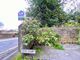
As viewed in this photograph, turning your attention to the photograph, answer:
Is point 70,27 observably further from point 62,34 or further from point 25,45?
point 25,45

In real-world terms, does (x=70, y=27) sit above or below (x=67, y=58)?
above

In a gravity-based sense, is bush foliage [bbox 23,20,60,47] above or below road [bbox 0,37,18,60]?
above

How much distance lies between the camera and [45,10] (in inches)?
976

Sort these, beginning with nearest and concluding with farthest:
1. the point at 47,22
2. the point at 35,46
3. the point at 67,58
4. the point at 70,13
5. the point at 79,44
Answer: the point at 67,58 < the point at 35,46 < the point at 79,44 < the point at 47,22 < the point at 70,13

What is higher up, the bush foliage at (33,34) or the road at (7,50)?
the bush foliage at (33,34)

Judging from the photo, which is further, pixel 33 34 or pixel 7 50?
pixel 7 50

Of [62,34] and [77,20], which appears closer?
[62,34]

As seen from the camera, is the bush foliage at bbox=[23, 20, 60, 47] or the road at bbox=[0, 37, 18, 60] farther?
the road at bbox=[0, 37, 18, 60]

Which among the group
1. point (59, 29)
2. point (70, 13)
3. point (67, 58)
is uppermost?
point (70, 13)

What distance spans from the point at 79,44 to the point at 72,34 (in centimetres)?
124

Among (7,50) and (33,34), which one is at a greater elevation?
(33,34)

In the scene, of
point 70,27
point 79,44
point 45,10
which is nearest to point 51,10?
point 45,10

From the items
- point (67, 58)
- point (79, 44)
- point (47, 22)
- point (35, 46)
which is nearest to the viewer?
point (67, 58)

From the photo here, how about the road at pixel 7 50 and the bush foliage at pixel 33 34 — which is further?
Result: the road at pixel 7 50
